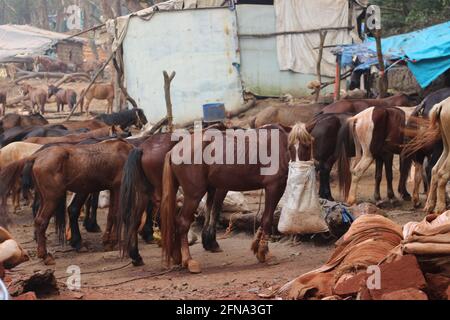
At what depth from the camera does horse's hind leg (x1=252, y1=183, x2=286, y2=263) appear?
930cm

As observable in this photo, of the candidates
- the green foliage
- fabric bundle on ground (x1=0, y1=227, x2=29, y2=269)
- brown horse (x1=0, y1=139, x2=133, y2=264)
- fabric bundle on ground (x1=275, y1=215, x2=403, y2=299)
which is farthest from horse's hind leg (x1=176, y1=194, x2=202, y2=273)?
the green foliage

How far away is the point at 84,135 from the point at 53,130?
159 centimetres

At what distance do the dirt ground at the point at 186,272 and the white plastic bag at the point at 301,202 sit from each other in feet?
1.38

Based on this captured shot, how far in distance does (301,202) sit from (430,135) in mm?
2735

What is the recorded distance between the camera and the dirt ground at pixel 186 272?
7801 mm

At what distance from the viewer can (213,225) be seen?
10.3 metres

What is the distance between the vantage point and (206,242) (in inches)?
405

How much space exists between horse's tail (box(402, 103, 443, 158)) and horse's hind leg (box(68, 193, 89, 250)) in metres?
4.71

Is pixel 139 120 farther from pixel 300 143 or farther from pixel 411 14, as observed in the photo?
pixel 411 14

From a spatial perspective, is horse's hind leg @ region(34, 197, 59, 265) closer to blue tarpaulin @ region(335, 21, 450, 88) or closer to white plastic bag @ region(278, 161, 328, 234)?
white plastic bag @ region(278, 161, 328, 234)

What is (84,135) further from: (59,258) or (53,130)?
(59,258)

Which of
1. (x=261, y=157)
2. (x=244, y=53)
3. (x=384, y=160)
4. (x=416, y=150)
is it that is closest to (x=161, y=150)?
(x=261, y=157)

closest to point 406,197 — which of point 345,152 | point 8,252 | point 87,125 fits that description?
point 345,152

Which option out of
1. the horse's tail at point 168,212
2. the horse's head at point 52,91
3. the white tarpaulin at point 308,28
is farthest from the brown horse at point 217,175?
the horse's head at point 52,91
